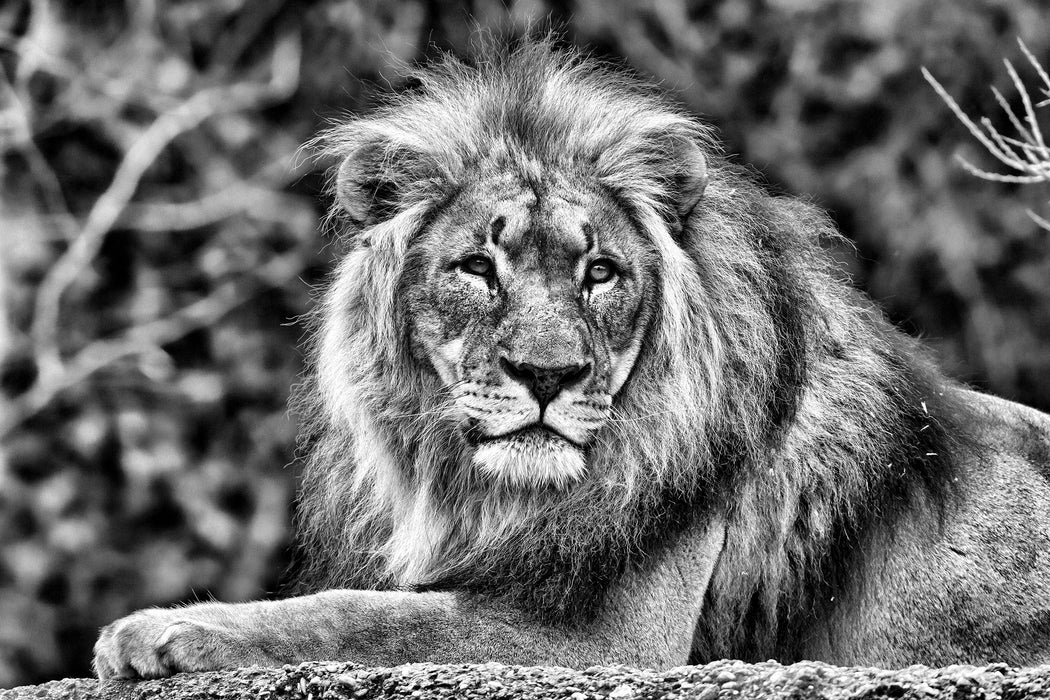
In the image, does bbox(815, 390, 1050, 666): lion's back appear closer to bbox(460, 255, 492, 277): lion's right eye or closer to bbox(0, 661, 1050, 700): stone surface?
bbox(0, 661, 1050, 700): stone surface

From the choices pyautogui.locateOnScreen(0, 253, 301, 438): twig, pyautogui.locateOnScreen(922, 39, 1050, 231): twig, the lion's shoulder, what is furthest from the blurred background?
the lion's shoulder

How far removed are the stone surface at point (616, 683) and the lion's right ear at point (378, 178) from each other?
58.5 inches

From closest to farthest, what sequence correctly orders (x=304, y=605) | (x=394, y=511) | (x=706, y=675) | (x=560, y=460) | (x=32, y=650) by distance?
(x=706, y=675), (x=304, y=605), (x=560, y=460), (x=394, y=511), (x=32, y=650)

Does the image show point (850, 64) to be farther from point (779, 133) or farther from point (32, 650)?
point (32, 650)

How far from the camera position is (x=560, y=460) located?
400cm

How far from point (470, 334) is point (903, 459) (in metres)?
1.18

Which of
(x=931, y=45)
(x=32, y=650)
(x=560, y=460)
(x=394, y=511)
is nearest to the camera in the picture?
(x=560, y=460)

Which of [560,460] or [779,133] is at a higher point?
[779,133]

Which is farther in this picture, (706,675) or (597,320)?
(597,320)

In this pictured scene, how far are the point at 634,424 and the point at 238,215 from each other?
287 centimetres

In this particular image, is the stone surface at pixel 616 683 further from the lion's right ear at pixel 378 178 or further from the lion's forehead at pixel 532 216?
the lion's right ear at pixel 378 178

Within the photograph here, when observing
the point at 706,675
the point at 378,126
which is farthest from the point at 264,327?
the point at 706,675

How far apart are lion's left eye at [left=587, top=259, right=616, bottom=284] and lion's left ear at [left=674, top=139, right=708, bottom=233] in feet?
0.98

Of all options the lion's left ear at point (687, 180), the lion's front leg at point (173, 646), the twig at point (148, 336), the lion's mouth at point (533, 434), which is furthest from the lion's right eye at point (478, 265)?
the twig at point (148, 336)
